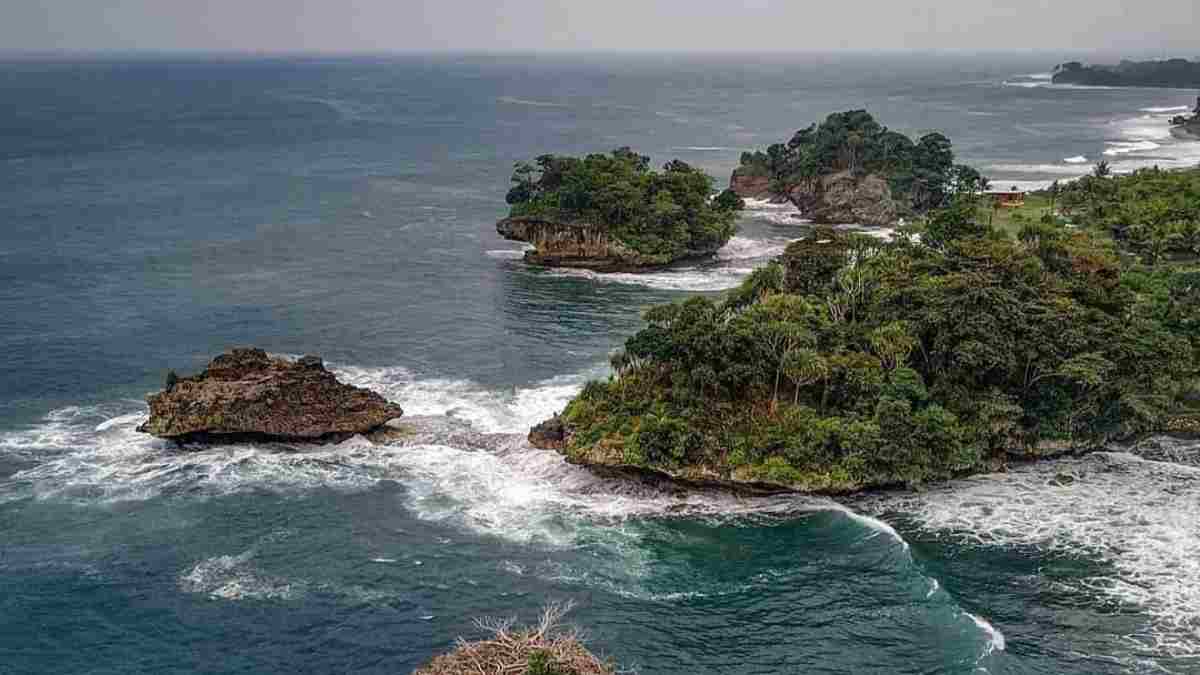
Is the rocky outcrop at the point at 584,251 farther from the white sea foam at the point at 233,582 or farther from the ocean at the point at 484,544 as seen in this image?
the white sea foam at the point at 233,582

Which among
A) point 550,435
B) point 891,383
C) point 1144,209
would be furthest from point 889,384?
point 1144,209

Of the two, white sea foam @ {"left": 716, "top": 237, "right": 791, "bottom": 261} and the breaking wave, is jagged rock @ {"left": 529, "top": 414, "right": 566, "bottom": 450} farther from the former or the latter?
white sea foam @ {"left": 716, "top": 237, "right": 791, "bottom": 261}

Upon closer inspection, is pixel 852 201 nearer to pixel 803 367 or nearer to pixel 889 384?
pixel 889 384

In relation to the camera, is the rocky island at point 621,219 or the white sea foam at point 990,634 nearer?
the white sea foam at point 990,634

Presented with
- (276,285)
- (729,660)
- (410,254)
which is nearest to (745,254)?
(410,254)

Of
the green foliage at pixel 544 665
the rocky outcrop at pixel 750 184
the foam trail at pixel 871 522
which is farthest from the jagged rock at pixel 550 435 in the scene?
the rocky outcrop at pixel 750 184

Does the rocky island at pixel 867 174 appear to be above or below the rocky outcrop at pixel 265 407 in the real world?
above
